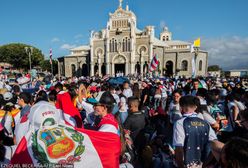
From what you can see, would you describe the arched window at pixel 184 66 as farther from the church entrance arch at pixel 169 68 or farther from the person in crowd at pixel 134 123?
the person in crowd at pixel 134 123

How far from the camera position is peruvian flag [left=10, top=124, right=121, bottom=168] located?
5.27ft

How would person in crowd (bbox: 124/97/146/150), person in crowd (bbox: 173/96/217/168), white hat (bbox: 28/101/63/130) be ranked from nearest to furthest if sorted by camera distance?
1. white hat (bbox: 28/101/63/130)
2. person in crowd (bbox: 173/96/217/168)
3. person in crowd (bbox: 124/97/146/150)

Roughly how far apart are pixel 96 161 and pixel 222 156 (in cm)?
116

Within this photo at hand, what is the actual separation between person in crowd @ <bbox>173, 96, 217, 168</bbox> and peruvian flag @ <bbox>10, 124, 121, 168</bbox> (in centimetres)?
115

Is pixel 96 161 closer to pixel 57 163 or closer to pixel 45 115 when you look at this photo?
pixel 57 163

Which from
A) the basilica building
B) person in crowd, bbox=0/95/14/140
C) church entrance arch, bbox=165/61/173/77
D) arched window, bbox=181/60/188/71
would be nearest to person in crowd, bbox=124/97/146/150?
person in crowd, bbox=0/95/14/140

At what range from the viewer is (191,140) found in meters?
2.51

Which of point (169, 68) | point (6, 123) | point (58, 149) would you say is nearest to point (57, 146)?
point (58, 149)

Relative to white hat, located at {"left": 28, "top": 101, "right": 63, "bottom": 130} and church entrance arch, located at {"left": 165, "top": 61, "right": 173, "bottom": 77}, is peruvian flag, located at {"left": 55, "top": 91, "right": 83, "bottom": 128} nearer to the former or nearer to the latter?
white hat, located at {"left": 28, "top": 101, "right": 63, "bottom": 130}

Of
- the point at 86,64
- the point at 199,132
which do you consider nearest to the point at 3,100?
the point at 199,132

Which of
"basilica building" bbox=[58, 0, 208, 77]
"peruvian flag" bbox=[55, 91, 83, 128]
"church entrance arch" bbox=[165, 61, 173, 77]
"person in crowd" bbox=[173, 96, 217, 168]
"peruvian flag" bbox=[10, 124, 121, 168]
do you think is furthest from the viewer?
"church entrance arch" bbox=[165, 61, 173, 77]

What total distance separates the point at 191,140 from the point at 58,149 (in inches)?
68.5

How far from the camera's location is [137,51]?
1661 inches

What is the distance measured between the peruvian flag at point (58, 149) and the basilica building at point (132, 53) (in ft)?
129
